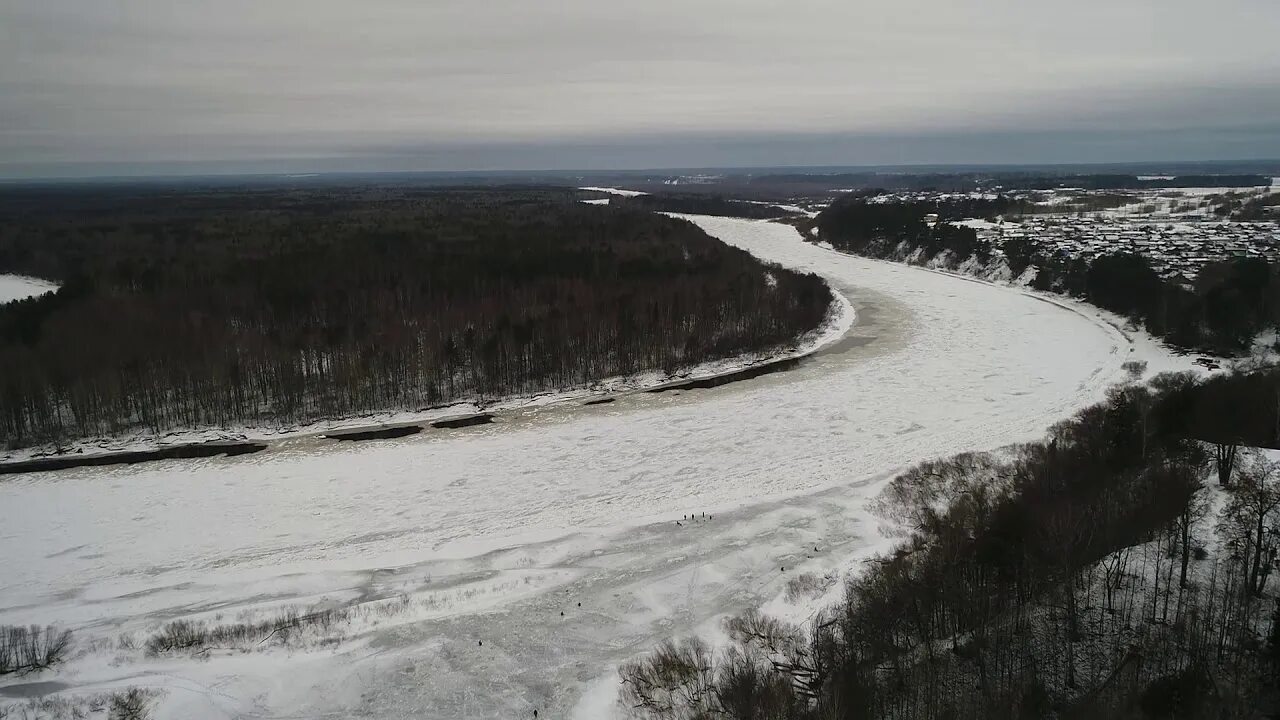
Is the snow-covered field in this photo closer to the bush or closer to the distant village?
the bush

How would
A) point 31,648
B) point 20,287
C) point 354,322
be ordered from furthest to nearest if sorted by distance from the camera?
1. point 20,287
2. point 354,322
3. point 31,648

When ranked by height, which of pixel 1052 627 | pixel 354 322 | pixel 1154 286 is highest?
pixel 1154 286

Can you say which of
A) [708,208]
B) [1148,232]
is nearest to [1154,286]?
[1148,232]

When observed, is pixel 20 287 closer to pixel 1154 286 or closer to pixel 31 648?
pixel 31 648

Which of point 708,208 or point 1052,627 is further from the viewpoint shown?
point 708,208

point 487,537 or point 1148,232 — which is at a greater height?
point 1148,232

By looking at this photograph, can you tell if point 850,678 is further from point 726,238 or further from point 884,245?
point 726,238

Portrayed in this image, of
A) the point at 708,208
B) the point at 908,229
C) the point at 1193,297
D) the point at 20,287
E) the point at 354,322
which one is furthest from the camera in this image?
the point at 708,208
